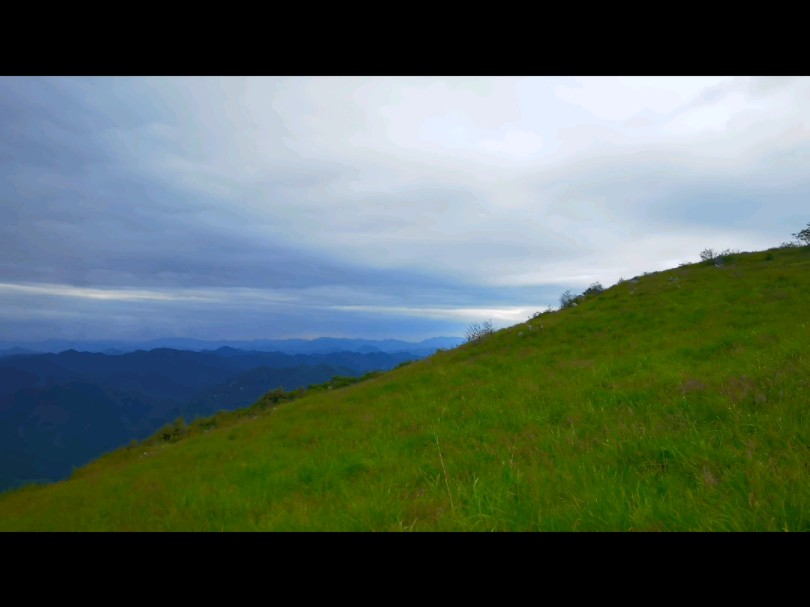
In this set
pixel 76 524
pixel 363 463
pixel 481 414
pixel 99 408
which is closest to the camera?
pixel 76 524

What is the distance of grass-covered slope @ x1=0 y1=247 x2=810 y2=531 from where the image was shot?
120 inches

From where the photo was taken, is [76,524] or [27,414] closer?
[76,524]

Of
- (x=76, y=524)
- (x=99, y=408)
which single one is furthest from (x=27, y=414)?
(x=76, y=524)

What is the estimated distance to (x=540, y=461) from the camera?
4.42 metres

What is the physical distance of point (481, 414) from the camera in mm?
7434

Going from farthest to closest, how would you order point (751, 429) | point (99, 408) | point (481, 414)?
point (99, 408), point (481, 414), point (751, 429)

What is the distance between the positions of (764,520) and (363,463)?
171 inches

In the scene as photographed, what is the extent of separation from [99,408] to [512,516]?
222 meters

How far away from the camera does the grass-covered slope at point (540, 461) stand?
3.05 m

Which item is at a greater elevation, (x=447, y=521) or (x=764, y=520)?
(x=764, y=520)
